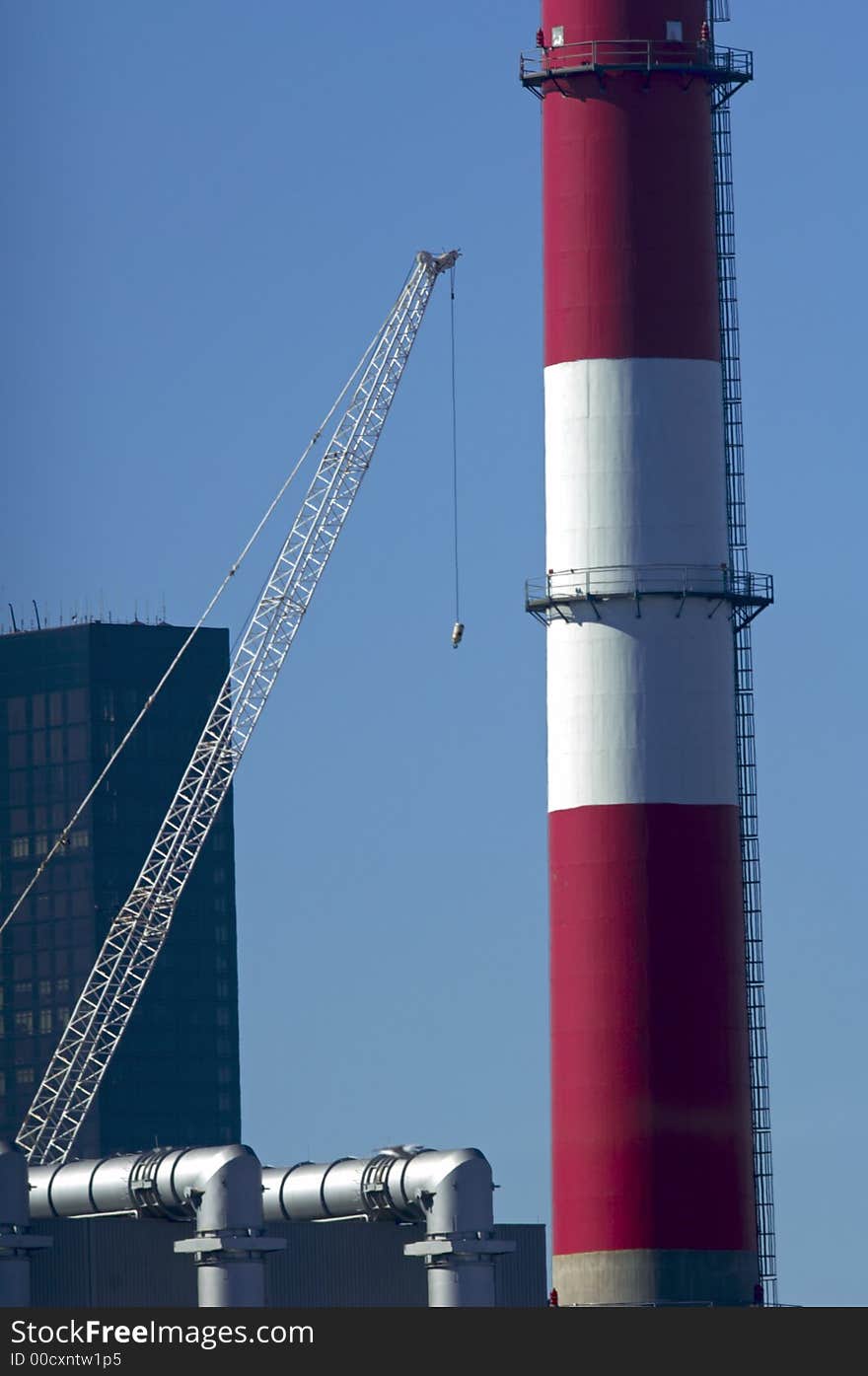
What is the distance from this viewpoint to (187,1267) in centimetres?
11506

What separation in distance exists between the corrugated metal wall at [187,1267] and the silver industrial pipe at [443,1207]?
1677 millimetres

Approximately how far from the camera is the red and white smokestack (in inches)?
4451

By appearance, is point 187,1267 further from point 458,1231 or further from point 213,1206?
point 458,1231

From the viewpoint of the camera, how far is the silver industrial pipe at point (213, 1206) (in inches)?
4365

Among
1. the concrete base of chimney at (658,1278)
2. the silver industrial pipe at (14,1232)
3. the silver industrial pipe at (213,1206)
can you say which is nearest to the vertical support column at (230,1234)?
the silver industrial pipe at (213,1206)

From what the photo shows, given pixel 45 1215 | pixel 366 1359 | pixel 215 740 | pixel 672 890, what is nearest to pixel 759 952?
pixel 672 890

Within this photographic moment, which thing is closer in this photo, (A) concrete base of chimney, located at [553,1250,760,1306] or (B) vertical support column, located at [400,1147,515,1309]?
(A) concrete base of chimney, located at [553,1250,760,1306]

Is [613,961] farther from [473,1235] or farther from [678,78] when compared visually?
[678,78]

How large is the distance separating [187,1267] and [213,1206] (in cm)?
453

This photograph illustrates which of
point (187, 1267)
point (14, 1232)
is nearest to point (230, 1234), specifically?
point (187, 1267)

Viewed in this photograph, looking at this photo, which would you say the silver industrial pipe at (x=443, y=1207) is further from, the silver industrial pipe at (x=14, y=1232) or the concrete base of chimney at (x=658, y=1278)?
the silver industrial pipe at (x=14, y=1232)

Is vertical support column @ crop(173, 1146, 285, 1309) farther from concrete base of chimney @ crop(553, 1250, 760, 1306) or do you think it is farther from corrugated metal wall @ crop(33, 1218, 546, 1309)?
concrete base of chimney @ crop(553, 1250, 760, 1306)

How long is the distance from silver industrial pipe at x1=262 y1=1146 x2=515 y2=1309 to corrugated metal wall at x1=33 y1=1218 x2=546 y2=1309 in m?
1.68

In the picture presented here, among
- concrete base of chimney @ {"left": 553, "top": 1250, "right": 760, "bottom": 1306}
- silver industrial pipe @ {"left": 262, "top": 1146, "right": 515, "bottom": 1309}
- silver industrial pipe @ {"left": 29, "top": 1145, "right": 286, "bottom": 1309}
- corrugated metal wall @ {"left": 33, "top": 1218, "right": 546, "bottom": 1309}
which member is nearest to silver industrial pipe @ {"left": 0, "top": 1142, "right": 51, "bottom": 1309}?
corrugated metal wall @ {"left": 33, "top": 1218, "right": 546, "bottom": 1309}
